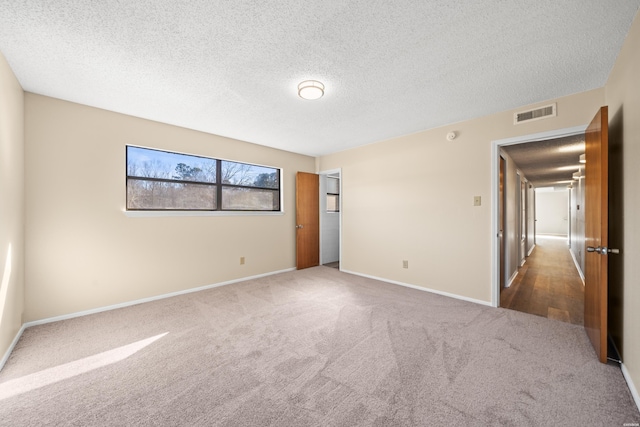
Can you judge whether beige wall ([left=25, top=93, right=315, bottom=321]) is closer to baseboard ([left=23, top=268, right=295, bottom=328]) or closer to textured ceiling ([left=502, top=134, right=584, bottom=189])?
baseboard ([left=23, top=268, right=295, bottom=328])

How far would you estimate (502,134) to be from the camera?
10.5ft

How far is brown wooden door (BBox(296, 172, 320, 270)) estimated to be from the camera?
531 centimetres

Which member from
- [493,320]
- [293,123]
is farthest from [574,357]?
[293,123]

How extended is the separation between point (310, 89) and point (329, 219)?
389cm

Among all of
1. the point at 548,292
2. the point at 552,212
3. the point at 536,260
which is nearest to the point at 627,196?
the point at 548,292

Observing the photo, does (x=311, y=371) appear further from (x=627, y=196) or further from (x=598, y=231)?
(x=627, y=196)

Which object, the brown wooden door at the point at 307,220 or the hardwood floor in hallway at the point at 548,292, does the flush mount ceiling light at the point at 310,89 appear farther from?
the hardwood floor in hallway at the point at 548,292

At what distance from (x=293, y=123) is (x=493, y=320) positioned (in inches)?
137

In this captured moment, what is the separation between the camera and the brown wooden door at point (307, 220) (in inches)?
209

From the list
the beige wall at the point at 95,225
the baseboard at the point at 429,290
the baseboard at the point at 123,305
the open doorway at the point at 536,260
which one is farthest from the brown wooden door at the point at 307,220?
the open doorway at the point at 536,260

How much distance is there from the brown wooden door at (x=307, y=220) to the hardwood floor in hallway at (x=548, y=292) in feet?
11.3

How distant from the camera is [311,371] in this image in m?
1.92

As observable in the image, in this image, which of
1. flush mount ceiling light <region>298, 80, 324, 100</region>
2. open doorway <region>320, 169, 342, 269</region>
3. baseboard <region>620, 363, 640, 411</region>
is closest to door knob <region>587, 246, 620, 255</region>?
baseboard <region>620, 363, 640, 411</region>

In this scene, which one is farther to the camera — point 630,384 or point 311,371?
point 311,371
